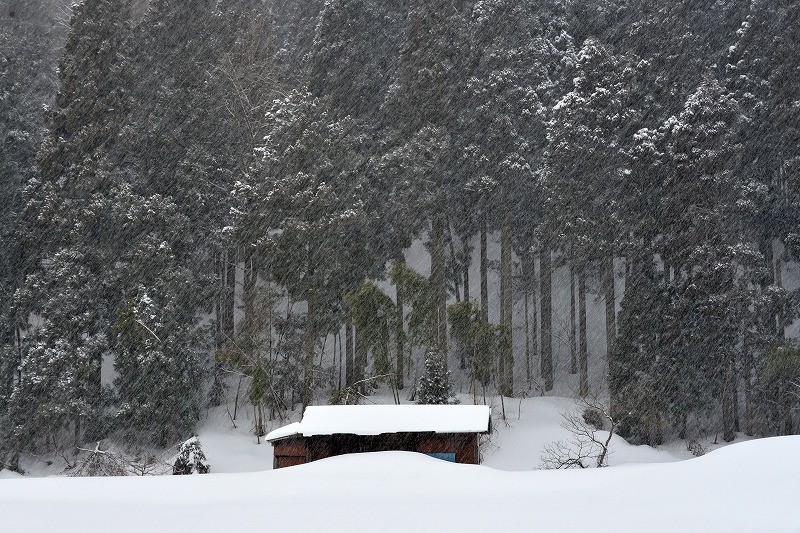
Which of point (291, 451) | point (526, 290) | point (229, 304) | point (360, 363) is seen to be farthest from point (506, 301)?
point (291, 451)

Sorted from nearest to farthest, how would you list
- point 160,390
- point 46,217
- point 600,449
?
point 600,449, point 160,390, point 46,217

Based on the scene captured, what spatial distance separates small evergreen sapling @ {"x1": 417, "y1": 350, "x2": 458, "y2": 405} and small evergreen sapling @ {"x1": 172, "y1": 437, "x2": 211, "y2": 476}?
23.4 feet

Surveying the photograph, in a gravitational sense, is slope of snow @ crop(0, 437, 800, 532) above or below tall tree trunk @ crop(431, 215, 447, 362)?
below

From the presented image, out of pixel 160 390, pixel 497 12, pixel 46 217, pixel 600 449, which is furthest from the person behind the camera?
pixel 497 12

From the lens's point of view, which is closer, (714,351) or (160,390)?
(714,351)

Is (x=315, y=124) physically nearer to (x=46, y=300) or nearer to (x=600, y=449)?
(x=46, y=300)

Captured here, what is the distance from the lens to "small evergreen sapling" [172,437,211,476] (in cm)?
2330

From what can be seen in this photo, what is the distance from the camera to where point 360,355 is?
101ft

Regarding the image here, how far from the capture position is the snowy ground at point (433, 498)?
24.0 feet

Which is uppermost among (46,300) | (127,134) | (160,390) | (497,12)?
(497,12)

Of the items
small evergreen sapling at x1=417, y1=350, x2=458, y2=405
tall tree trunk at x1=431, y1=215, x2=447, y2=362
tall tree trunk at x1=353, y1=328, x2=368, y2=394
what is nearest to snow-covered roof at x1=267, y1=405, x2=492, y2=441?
small evergreen sapling at x1=417, y1=350, x2=458, y2=405

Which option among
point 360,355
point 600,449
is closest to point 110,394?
point 360,355

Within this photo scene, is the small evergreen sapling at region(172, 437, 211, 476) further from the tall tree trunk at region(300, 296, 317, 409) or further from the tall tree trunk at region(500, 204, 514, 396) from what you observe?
the tall tree trunk at region(500, 204, 514, 396)

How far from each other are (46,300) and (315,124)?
10.8 m
